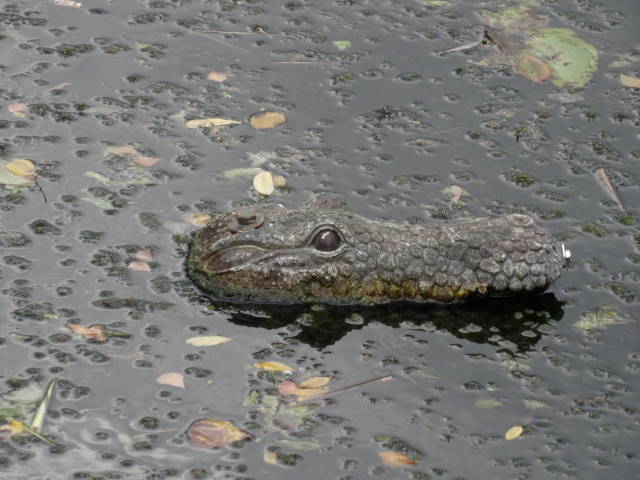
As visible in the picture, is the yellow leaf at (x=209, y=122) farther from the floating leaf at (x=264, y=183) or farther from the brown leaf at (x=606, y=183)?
the brown leaf at (x=606, y=183)

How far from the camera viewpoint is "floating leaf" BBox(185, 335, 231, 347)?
6.33m

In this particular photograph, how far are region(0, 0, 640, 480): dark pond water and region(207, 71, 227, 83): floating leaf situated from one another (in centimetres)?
4

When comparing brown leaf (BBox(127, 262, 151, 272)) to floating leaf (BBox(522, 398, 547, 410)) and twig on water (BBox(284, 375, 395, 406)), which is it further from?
floating leaf (BBox(522, 398, 547, 410))

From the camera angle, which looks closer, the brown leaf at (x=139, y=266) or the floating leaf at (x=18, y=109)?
the brown leaf at (x=139, y=266)

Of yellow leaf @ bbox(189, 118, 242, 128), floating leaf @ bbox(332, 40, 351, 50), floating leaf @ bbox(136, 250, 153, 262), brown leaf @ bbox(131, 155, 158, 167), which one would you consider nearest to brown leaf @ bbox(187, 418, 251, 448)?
floating leaf @ bbox(136, 250, 153, 262)

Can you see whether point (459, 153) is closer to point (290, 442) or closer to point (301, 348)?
point (301, 348)

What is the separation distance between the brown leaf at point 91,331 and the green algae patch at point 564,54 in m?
4.19

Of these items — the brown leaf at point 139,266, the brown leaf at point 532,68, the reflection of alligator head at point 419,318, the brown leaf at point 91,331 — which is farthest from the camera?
the brown leaf at point 532,68

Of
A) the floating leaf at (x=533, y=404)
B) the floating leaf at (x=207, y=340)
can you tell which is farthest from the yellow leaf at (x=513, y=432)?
the floating leaf at (x=207, y=340)

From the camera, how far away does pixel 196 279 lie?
668 cm

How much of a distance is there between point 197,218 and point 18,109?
1780mm

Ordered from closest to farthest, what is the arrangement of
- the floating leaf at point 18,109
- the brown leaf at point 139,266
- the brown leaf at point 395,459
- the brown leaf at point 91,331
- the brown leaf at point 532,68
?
the brown leaf at point 395,459, the brown leaf at point 91,331, the brown leaf at point 139,266, the floating leaf at point 18,109, the brown leaf at point 532,68

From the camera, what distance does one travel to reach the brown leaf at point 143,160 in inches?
301

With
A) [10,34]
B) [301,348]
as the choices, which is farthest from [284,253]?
[10,34]
